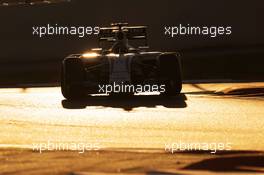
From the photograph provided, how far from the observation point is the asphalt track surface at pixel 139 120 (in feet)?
38.4

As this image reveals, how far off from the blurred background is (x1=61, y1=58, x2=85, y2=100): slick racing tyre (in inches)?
411

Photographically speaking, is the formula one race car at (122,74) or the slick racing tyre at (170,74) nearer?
the formula one race car at (122,74)

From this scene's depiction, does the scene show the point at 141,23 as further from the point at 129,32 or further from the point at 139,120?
the point at 139,120

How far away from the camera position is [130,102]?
1761 cm

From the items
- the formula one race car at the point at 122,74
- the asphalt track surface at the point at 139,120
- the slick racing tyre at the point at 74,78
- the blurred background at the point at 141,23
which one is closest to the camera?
the asphalt track surface at the point at 139,120

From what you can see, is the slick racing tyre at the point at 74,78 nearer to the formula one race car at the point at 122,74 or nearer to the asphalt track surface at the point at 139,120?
the formula one race car at the point at 122,74

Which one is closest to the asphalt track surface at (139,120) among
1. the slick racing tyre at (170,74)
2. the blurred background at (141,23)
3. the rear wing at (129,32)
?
the slick racing tyre at (170,74)

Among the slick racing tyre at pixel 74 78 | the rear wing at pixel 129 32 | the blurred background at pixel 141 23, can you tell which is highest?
the blurred background at pixel 141 23

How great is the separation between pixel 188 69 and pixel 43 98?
30.0 ft

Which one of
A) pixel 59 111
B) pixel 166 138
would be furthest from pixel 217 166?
pixel 59 111

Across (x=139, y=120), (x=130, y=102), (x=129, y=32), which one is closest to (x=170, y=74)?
(x=130, y=102)

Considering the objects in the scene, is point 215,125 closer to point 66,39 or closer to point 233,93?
point 233,93

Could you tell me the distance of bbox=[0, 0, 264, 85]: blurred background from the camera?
30.1 m

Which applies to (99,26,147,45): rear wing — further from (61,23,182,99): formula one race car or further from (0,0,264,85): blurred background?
(0,0,264,85): blurred background
